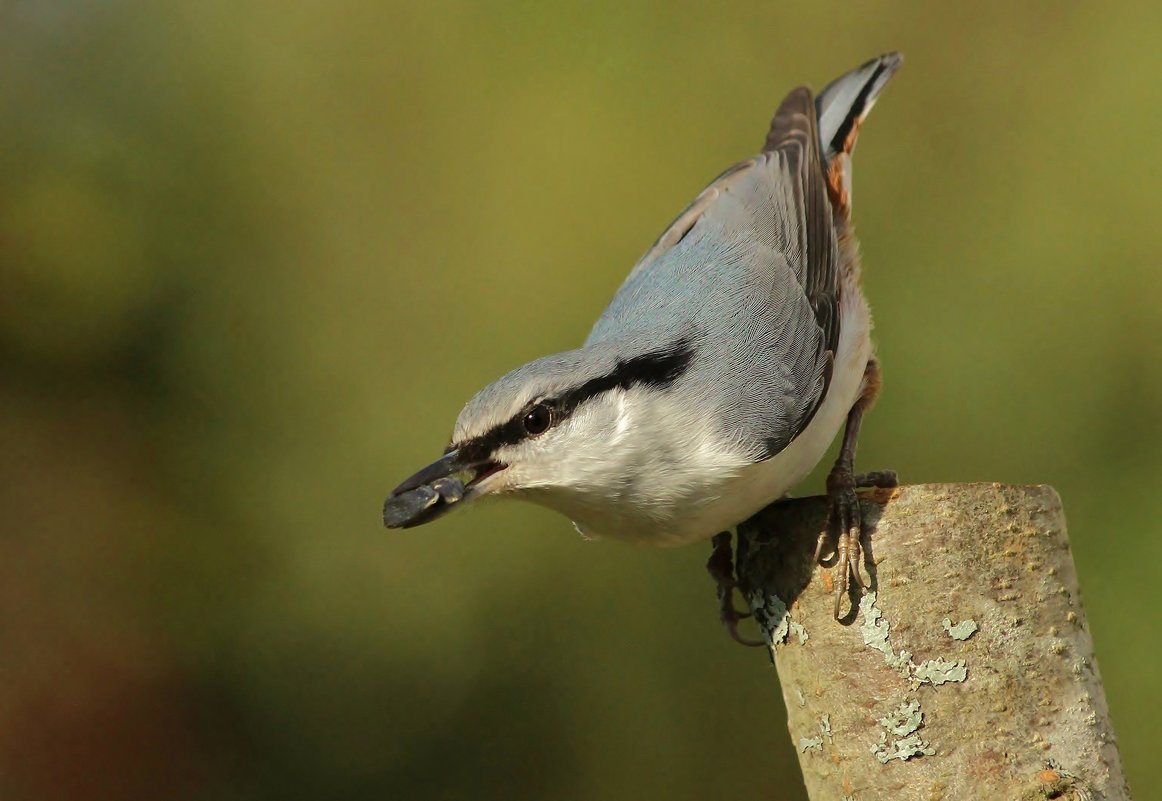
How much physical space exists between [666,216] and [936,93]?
3.13ft

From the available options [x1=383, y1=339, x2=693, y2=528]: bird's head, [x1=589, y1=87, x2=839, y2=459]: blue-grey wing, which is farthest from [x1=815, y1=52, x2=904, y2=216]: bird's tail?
[x1=383, y1=339, x2=693, y2=528]: bird's head

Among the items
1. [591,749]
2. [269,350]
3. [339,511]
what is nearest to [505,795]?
[591,749]

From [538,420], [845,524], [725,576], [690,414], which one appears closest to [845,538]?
[845,524]

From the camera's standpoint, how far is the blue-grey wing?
2029 mm

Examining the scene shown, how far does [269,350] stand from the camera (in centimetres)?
360

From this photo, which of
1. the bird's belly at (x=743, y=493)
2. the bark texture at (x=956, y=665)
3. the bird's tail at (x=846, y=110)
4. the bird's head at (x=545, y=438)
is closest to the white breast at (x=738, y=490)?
the bird's belly at (x=743, y=493)

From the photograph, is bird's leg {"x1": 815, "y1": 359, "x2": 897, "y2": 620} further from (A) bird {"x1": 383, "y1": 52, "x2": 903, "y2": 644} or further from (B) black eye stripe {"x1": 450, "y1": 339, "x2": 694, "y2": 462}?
(B) black eye stripe {"x1": 450, "y1": 339, "x2": 694, "y2": 462}

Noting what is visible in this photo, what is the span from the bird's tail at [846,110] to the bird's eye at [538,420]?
131cm

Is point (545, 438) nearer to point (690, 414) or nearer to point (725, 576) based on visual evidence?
point (690, 414)

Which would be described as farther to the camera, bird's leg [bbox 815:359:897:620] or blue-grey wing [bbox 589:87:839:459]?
blue-grey wing [bbox 589:87:839:459]

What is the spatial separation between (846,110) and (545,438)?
5.20ft

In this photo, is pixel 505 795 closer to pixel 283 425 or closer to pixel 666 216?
pixel 283 425

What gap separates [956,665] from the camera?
1.54 m

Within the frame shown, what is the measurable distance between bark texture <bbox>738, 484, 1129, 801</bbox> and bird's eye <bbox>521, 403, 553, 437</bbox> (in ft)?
1.54
